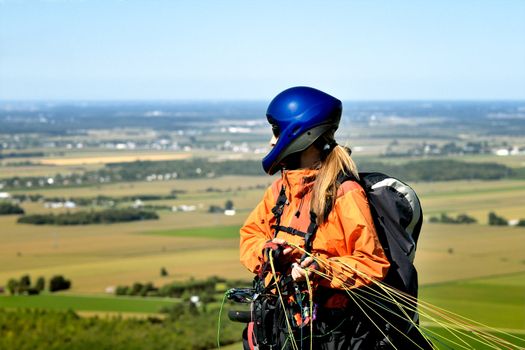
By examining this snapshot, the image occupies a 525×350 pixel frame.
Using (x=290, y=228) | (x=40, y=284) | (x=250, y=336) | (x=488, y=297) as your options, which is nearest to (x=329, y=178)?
(x=290, y=228)

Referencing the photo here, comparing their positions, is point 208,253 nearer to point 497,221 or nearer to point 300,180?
point 497,221

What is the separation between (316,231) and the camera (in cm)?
311

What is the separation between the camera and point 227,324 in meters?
25.9

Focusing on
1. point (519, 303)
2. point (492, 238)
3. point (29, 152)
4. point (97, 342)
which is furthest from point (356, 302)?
point (29, 152)

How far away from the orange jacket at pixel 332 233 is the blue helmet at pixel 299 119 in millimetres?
84

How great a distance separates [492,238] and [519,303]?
66.1 ft

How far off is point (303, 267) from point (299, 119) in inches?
21.3

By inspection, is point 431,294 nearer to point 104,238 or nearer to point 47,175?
point 104,238

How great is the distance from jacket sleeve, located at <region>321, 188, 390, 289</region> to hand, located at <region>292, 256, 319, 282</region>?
5 centimetres

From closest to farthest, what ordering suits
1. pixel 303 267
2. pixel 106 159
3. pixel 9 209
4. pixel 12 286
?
pixel 303 267 → pixel 12 286 → pixel 9 209 → pixel 106 159

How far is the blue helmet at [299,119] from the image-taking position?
10.4ft

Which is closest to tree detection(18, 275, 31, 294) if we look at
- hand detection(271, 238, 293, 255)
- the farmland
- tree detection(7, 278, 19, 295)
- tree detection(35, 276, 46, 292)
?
tree detection(7, 278, 19, 295)

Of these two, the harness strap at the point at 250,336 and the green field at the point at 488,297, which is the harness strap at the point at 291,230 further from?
the green field at the point at 488,297

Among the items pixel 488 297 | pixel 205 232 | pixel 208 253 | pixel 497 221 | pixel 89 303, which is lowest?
pixel 205 232
